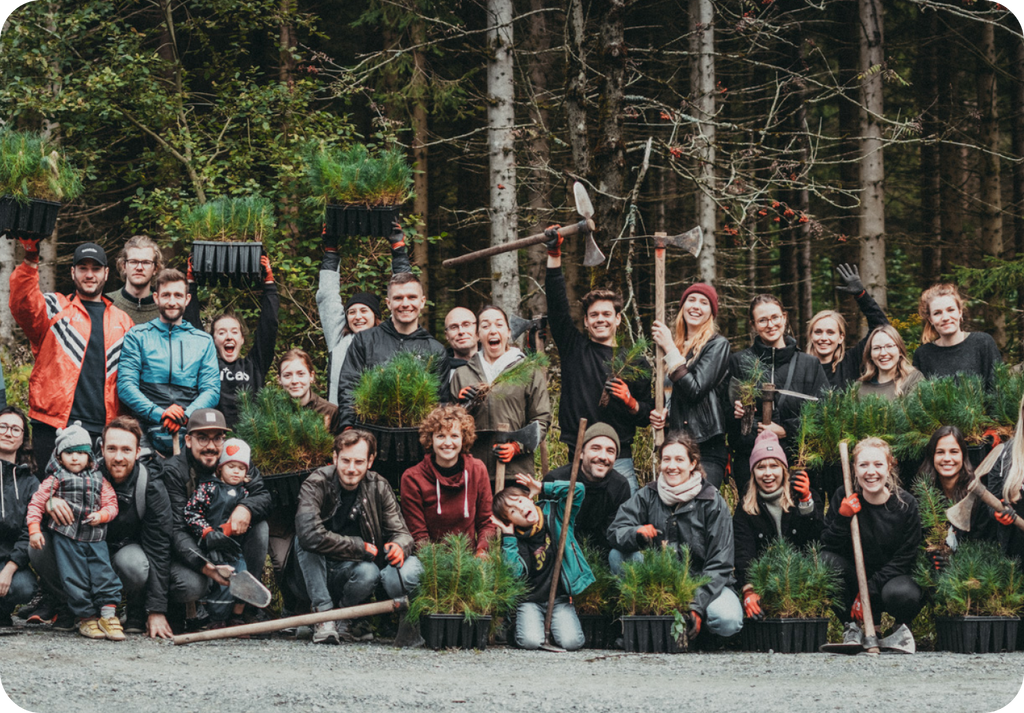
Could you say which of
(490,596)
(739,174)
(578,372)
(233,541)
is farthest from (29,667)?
(739,174)

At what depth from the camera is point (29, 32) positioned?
36.6ft

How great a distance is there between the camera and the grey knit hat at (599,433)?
6465mm

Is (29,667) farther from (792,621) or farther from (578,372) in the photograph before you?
(792,621)

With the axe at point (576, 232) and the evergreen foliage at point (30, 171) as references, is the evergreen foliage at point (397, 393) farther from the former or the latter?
the evergreen foliage at point (30, 171)

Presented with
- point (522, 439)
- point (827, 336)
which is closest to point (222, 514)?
point (522, 439)

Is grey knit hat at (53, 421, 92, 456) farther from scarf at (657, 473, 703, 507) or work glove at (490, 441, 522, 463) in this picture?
scarf at (657, 473, 703, 507)

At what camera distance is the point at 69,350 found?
22.0 ft

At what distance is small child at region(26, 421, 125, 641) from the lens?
6098mm

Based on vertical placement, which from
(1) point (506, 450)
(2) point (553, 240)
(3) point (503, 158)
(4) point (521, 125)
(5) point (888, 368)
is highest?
(4) point (521, 125)

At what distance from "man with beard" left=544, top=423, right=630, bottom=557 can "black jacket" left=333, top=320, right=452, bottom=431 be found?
3.31ft

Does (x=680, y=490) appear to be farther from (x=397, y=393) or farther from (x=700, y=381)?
(x=397, y=393)

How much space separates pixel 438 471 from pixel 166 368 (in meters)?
1.89

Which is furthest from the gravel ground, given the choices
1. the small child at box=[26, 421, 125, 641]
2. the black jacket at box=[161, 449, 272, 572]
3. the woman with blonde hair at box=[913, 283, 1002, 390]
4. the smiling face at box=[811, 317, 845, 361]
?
the smiling face at box=[811, 317, 845, 361]

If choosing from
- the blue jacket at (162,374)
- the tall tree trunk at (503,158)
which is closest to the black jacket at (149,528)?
the blue jacket at (162,374)
